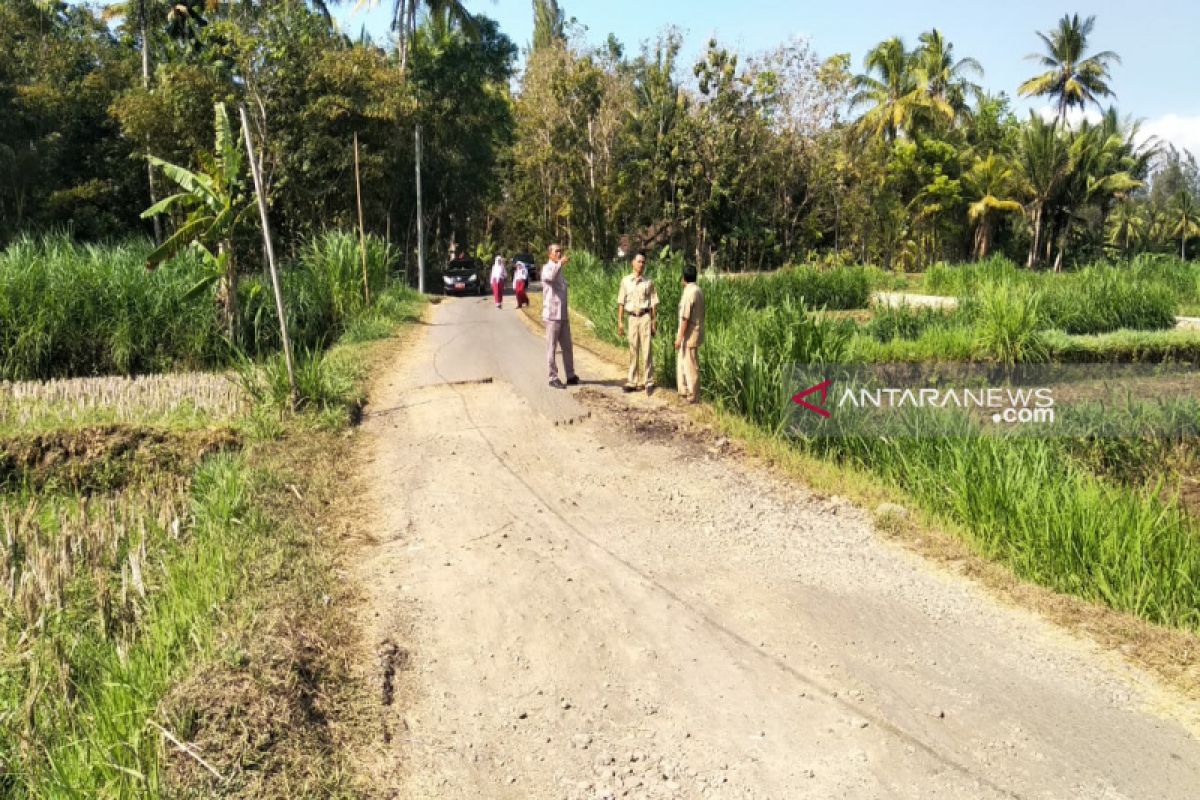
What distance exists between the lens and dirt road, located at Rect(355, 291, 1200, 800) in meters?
3.46

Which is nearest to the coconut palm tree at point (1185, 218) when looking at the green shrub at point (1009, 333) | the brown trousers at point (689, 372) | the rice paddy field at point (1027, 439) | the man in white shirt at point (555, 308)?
the rice paddy field at point (1027, 439)

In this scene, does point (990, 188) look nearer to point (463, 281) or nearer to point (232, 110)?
point (463, 281)

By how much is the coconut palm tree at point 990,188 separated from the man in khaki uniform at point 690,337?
90.8 feet

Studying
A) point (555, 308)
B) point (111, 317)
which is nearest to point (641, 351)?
point (555, 308)

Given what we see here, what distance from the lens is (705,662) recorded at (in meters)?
4.25

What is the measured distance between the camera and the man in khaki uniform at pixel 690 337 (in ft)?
28.2

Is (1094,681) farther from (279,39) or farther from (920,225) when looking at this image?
(920,225)

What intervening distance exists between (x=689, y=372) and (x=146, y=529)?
5.21 meters

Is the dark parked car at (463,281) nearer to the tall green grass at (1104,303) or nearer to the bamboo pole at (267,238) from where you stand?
the tall green grass at (1104,303)

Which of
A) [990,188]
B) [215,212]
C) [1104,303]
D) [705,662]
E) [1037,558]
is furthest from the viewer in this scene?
[990,188]

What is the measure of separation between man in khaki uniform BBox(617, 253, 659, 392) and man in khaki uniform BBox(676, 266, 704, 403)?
1.09ft

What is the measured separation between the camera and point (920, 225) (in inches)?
1406

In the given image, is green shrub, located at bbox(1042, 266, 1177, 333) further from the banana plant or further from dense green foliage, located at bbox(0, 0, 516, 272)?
dense green foliage, located at bbox(0, 0, 516, 272)

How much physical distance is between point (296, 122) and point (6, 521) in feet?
63.3
